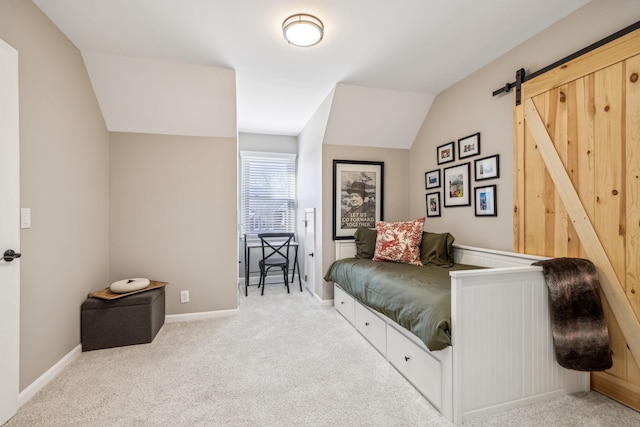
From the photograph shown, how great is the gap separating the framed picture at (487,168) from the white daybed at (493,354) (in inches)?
45.2

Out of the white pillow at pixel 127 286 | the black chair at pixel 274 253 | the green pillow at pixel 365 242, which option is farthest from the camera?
the black chair at pixel 274 253

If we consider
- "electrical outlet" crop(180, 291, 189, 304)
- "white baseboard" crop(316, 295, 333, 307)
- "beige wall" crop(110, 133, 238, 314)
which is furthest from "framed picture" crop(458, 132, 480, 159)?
"electrical outlet" crop(180, 291, 189, 304)

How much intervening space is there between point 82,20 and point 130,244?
1916 millimetres

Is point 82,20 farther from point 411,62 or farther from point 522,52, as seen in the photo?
point 522,52

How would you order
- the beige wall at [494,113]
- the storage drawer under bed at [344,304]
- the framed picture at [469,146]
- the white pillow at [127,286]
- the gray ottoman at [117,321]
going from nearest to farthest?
the beige wall at [494,113] < the gray ottoman at [117,321] < the white pillow at [127,286] < the framed picture at [469,146] < the storage drawer under bed at [344,304]

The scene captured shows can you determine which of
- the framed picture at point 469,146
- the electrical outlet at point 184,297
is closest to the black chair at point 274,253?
the electrical outlet at point 184,297

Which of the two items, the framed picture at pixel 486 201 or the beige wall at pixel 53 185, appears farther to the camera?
the framed picture at pixel 486 201

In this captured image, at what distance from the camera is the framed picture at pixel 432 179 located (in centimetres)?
336

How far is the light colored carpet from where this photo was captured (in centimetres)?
→ 160

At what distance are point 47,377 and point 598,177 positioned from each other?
12.4 ft

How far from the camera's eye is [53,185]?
2061mm

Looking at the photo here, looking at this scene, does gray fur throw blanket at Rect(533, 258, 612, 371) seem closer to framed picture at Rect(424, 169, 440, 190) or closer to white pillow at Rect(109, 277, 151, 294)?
framed picture at Rect(424, 169, 440, 190)

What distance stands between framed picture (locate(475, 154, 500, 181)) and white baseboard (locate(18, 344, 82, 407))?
3.67 m

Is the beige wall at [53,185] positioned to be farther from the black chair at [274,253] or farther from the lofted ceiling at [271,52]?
the black chair at [274,253]
